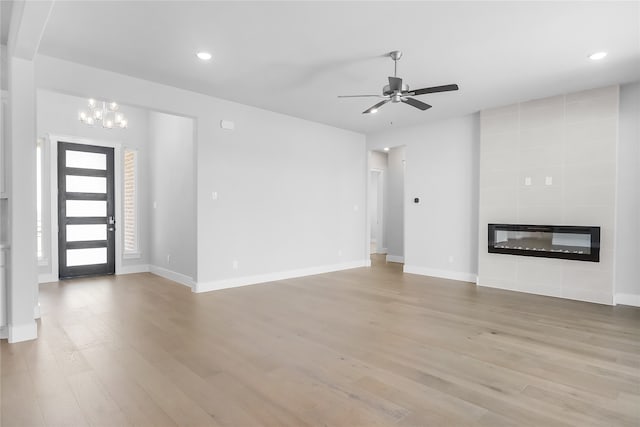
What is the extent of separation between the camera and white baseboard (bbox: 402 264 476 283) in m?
6.17

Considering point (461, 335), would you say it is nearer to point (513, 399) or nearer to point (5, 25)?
point (513, 399)

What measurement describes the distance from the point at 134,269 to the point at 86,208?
1.43 meters

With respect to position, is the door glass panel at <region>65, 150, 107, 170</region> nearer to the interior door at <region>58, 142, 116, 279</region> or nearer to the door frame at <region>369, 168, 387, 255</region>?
the interior door at <region>58, 142, 116, 279</region>

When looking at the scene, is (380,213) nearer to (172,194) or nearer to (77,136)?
(172,194)

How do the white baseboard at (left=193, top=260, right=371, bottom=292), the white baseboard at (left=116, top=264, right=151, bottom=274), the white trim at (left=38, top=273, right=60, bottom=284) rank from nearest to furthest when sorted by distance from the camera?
the white baseboard at (left=193, top=260, right=371, bottom=292) → the white trim at (left=38, top=273, right=60, bottom=284) → the white baseboard at (left=116, top=264, right=151, bottom=274)

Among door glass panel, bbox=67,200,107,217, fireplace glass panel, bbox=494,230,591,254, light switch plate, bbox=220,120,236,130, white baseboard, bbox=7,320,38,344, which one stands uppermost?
light switch plate, bbox=220,120,236,130

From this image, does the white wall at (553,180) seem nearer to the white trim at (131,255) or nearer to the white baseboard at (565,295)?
the white baseboard at (565,295)

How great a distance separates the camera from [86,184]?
21.3 feet

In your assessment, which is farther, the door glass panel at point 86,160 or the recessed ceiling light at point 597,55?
the door glass panel at point 86,160

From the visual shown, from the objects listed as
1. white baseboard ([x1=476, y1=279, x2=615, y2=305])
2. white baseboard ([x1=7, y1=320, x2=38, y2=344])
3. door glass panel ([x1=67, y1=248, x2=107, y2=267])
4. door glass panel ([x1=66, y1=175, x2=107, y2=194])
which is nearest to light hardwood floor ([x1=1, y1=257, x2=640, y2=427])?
white baseboard ([x1=7, y1=320, x2=38, y2=344])

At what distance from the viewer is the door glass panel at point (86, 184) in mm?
6320

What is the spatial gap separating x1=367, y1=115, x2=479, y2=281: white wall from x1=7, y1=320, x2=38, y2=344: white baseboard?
5779mm

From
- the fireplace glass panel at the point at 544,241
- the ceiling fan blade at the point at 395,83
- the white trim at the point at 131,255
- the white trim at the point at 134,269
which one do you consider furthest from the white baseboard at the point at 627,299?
the white trim at the point at 131,255

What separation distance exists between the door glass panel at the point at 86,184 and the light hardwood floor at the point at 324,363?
241 cm
